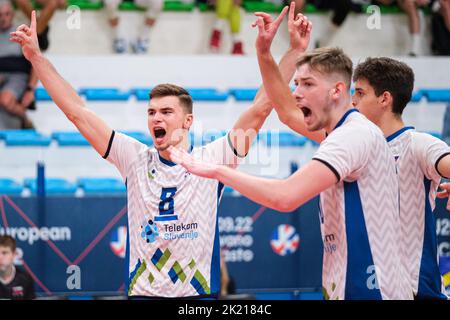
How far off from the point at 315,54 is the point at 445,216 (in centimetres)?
504

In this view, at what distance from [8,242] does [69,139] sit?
2.37 metres

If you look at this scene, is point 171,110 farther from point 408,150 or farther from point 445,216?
point 445,216

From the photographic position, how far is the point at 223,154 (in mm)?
4809

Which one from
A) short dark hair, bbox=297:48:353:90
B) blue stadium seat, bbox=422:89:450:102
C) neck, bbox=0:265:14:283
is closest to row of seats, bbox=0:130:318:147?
blue stadium seat, bbox=422:89:450:102

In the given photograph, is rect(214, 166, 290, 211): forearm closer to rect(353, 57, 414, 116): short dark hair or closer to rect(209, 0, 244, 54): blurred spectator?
rect(353, 57, 414, 116): short dark hair

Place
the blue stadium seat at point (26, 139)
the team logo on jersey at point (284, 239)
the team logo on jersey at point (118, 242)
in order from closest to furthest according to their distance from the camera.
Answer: the team logo on jersey at point (118, 242) → the team logo on jersey at point (284, 239) → the blue stadium seat at point (26, 139)

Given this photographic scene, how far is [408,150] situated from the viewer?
171 inches

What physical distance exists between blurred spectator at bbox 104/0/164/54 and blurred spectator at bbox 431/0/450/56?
385 centimetres

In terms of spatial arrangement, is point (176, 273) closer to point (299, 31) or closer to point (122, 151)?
point (122, 151)

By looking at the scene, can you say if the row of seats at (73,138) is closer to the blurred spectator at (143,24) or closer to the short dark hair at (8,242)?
the blurred spectator at (143,24)

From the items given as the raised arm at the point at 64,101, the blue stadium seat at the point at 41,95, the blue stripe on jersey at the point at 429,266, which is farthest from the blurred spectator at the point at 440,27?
the raised arm at the point at 64,101

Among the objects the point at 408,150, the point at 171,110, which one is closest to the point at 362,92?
the point at 408,150

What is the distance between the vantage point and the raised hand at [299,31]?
4598 millimetres

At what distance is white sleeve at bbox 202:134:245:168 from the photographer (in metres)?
4.79
